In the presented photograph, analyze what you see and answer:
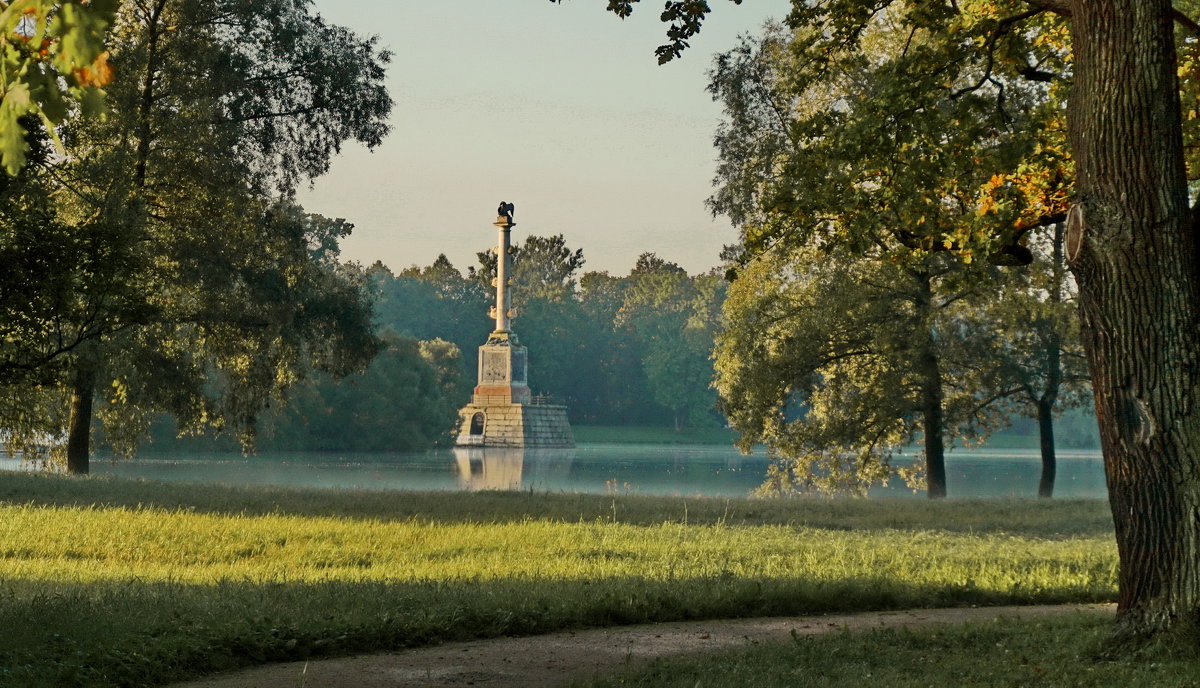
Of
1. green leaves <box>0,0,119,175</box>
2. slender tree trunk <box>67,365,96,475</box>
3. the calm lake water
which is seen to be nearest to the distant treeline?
the calm lake water

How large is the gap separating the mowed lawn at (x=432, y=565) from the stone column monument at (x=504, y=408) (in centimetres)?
6135

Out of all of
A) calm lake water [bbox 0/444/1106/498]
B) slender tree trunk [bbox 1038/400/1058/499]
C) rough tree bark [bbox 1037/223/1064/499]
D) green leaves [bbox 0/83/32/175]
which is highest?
rough tree bark [bbox 1037/223/1064/499]

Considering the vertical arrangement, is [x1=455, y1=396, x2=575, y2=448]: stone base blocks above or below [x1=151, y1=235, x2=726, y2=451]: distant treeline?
below

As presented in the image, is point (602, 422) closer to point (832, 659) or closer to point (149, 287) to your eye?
point (149, 287)

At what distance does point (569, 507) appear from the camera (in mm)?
21984

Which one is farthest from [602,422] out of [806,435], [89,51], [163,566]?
[89,51]

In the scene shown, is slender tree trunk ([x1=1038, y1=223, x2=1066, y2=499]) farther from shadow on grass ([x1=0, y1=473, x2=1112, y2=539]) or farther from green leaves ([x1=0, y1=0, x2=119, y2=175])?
green leaves ([x1=0, y1=0, x2=119, y2=175])

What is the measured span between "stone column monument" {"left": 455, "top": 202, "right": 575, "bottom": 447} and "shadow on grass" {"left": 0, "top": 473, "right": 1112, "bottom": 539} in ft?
194

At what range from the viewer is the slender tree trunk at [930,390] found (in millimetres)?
26797

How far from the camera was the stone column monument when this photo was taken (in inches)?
3381

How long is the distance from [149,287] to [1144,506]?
68.6ft

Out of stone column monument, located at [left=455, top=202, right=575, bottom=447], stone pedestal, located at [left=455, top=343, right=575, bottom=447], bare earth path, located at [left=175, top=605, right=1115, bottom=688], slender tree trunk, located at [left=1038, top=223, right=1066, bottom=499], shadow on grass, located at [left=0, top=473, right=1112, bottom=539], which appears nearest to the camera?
bare earth path, located at [left=175, top=605, right=1115, bottom=688]

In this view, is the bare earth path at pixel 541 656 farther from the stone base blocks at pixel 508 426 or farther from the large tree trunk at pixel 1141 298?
the stone base blocks at pixel 508 426

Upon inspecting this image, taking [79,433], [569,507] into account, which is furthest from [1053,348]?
[79,433]
